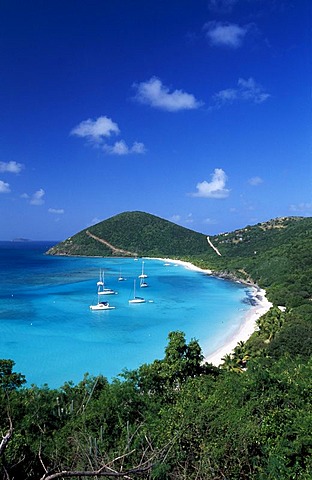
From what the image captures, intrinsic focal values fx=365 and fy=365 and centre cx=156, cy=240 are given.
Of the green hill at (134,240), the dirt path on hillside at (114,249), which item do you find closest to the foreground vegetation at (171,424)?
the dirt path on hillside at (114,249)

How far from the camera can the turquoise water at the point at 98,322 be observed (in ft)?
81.0

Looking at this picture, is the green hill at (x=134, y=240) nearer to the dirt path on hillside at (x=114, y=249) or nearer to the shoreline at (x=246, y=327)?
the dirt path on hillside at (x=114, y=249)

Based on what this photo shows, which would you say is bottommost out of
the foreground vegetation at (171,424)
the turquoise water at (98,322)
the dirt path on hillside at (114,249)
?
the turquoise water at (98,322)

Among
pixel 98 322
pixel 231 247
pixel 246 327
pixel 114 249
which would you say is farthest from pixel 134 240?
→ pixel 246 327

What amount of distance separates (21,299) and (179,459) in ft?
137

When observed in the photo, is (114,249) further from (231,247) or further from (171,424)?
(171,424)

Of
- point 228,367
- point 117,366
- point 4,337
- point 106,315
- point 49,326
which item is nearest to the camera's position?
point 228,367

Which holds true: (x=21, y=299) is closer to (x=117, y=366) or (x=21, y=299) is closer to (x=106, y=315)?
(x=106, y=315)

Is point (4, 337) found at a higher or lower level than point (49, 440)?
Answer: lower

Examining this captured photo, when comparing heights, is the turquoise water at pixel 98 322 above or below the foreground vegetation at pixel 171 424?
below

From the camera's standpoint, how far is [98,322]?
117ft

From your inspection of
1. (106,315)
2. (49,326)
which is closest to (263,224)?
(106,315)

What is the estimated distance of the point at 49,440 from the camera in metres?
9.77

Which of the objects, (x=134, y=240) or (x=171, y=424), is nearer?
(x=171, y=424)
